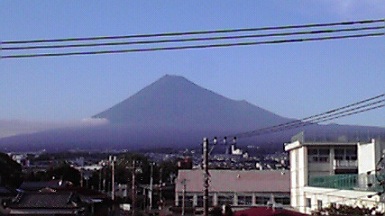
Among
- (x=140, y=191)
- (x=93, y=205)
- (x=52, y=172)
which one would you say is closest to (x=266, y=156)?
(x=140, y=191)

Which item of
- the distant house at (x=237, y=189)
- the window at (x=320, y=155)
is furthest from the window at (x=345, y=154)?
the distant house at (x=237, y=189)

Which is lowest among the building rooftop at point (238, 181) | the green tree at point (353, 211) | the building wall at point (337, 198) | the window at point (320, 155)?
the green tree at point (353, 211)

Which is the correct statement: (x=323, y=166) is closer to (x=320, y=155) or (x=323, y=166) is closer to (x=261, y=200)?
(x=320, y=155)

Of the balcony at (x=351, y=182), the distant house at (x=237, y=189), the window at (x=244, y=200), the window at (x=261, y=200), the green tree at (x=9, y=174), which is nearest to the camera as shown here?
the balcony at (x=351, y=182)

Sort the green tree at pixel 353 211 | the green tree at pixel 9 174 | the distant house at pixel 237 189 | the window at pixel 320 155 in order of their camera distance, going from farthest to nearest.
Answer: the distant house at pixel 237 189, the green tree at pixel 9 174, the window at pixel 320 155, the green tree at pixel 353 211

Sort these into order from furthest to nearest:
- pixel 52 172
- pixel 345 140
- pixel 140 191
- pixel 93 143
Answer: pixel 93 143 → pixel 140 191 → pixel 52 172 → pixel 345 140

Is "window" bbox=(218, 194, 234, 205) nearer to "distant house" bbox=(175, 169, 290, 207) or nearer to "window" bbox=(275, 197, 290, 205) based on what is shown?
"distant house" bbox=(175, 169, 290, 207)

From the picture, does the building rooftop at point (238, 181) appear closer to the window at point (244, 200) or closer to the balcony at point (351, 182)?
the window at point (244, 200)

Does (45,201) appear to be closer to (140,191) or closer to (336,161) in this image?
(336,161)
